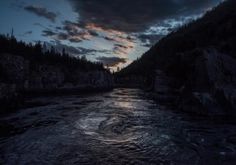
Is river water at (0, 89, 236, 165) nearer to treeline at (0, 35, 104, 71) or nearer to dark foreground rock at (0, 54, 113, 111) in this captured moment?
dark foreground rock at (0, 54, 113, 111)

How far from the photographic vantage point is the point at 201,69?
40.7 meters

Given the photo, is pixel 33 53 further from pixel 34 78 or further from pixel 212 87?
pixel 212 87

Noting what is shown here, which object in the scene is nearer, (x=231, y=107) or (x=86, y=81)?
(x=231, y=107)

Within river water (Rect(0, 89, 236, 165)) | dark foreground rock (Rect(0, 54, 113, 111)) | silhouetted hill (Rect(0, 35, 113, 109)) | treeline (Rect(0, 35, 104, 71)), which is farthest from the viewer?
treeline (Rect(0, 35, 104, 71))

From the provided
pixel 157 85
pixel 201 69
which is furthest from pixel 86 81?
pixel 201 69

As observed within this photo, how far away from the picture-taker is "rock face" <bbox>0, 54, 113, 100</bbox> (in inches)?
2276

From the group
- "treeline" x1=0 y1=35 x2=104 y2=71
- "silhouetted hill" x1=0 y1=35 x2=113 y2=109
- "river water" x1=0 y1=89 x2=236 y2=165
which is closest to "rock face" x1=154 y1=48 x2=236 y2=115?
"river water" x1=0 y1=89 x2=236 y2=165

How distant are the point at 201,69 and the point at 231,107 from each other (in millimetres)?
9334

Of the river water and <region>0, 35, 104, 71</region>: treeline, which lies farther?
<region>0, 35, 104, 71</region>: treeline

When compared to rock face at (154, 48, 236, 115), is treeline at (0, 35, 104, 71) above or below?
above

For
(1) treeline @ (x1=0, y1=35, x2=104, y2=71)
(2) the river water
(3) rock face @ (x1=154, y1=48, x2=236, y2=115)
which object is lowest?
(2) the river water

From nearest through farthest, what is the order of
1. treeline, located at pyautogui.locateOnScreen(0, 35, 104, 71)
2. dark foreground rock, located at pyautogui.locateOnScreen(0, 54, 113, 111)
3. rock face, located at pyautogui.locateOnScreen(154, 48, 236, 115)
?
rock face, located at pyautogui.locateOnScreen(154, 48, 236, 115) → dark foreground rock, located at pyautogui.locateOnScreen(0, 54, 113, 111) → treeline, located at pyautogui.locateOnScreen(0, 35, 104, 71)

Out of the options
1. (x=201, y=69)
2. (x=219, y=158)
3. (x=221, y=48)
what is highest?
(x=221, y=48)

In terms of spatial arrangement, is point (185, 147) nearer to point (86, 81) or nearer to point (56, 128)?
point (56, 128)
